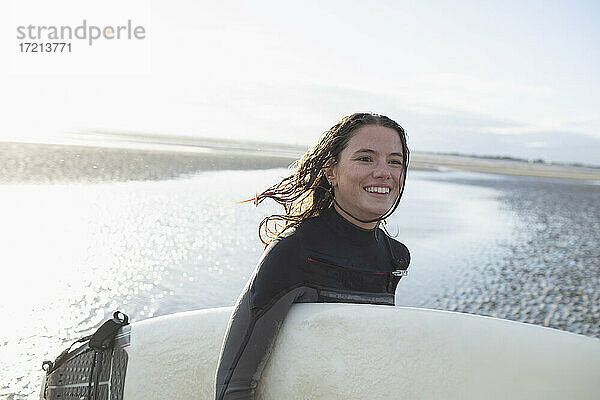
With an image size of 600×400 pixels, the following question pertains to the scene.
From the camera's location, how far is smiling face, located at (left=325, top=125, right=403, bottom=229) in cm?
205

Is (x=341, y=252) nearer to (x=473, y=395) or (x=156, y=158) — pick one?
(x=473, y=395)

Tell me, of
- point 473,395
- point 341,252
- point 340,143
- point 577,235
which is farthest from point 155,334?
point 577,235

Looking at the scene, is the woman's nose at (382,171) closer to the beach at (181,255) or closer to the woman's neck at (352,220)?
the woman's neck at (352,220)

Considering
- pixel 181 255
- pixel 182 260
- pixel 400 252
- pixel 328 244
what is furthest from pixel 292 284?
pixel 181 255

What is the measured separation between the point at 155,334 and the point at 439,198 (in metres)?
13.2

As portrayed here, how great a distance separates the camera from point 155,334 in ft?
7.79

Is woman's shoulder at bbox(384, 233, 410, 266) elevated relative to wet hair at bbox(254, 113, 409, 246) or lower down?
lower down

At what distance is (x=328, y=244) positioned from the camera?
77.6 inches

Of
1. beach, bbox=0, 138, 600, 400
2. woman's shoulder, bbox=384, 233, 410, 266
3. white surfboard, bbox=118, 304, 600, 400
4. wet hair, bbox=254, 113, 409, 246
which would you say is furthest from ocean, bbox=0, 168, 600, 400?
white surfboard, bbox=118, 304, 600, 400

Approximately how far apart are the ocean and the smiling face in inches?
34.9

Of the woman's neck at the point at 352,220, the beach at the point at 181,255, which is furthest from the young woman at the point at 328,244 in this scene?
the beach at the point at 181,255

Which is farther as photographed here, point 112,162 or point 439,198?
point 112,162

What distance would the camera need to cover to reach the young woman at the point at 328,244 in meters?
1.84

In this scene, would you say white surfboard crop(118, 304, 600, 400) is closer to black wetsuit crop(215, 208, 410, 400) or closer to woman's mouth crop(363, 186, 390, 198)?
black wetsuit crop(215, 208, 410, 400)
